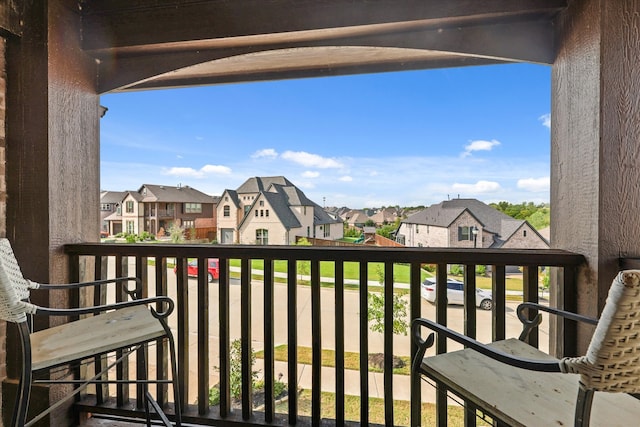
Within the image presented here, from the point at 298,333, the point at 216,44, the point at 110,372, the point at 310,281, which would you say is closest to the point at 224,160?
the point at 216,44

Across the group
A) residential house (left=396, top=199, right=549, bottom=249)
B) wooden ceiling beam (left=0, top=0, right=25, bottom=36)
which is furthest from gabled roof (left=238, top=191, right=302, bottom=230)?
wooden ceiling beam (left=0, top=0, right=25, bottom=36)

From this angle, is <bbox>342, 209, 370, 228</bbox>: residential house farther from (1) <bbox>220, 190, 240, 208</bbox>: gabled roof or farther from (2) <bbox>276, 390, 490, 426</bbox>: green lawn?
(2) <bbox>276, 390, 490, 426</bbox>: green lawn

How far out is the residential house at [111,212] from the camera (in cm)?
195

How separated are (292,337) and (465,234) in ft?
3.53

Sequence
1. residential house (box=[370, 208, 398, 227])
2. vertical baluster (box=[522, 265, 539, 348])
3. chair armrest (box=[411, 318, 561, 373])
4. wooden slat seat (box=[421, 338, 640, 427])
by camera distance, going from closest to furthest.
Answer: chair armrest (box=[411, 318, 561, 373]) → wooden slat seat (box=[421, 338, 640, 427]) → vertical baluster (box=[522, 265, 539, 348]) → residential house (box=[370, 208, 398, 227])

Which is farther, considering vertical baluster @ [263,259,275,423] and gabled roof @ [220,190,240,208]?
gabled roof @ [220,190,240,208]

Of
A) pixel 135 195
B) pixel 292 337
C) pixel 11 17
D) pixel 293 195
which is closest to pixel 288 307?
pixel 292 337

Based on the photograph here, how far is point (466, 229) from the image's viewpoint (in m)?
1.67

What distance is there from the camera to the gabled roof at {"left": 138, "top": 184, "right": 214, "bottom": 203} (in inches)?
76.3

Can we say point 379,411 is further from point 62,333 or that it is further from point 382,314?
point 62,333

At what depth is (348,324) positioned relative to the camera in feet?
5.58

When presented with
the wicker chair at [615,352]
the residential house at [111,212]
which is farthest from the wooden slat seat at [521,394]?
the residential house at [111,212]

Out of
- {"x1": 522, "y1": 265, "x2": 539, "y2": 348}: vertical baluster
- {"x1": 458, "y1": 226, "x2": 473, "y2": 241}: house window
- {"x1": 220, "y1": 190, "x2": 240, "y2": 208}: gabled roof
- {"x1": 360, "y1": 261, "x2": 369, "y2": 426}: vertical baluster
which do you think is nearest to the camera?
{"x1": 522, "y1": 265, "x2": 539, "y2": 348}: vertical baluster

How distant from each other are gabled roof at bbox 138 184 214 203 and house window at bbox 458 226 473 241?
1479 mm
